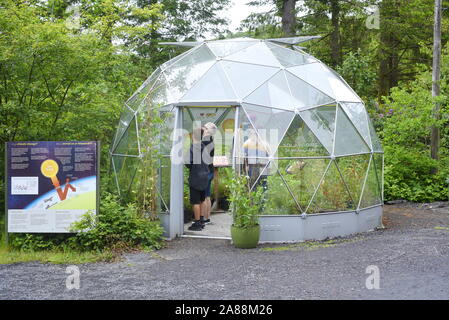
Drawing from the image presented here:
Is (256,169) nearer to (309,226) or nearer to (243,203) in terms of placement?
(243,203)

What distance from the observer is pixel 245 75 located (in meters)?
9.44

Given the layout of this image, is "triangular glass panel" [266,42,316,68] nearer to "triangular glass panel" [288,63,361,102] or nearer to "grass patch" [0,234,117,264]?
"triangular glass panel" [288,63,361,102]

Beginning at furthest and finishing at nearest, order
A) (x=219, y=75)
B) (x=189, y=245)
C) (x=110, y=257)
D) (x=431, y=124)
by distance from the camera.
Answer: (x=431, y=124), (x=219, y=75), (x=189, y=245), (x=110, y=257)

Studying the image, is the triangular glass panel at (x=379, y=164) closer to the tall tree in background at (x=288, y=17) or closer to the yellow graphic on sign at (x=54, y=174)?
the yellow graphic on sign at (x=54, y=174)

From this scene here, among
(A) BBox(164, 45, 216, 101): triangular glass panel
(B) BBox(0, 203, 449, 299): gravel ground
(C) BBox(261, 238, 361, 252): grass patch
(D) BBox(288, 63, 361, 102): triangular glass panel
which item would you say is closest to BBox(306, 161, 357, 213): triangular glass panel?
(C) BBox(261, 238, 361, 252): grass patch

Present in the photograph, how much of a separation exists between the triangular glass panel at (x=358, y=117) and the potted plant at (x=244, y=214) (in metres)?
2.92

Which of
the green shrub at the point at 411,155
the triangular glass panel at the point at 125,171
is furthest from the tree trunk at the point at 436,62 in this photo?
the triangular glass panel at the point at 125,171

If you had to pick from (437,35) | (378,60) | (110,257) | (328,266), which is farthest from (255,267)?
(378,60)

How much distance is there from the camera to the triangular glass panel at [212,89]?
29.5 ft

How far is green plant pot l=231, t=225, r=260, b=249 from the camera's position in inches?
318

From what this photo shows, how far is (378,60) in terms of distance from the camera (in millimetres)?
21484

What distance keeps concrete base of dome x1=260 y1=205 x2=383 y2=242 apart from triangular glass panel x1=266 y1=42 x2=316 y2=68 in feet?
10.8
